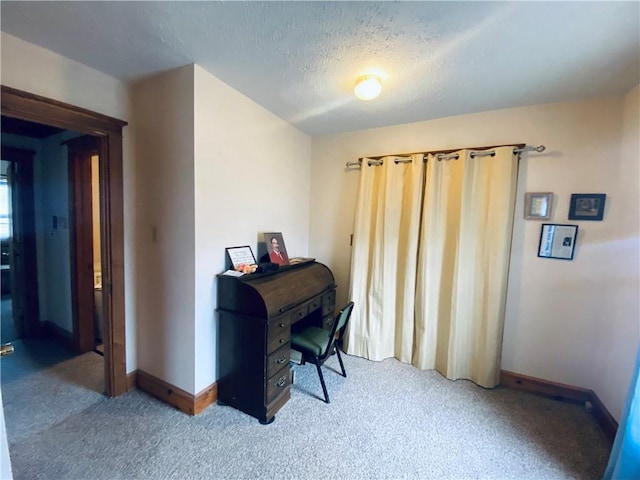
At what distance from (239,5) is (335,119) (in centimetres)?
148

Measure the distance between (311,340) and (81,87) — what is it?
248cm

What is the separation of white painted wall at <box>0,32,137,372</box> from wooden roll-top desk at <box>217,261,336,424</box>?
78 centimetres

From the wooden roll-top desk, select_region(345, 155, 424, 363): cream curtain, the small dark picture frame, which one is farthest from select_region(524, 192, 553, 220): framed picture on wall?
the wooden roll-top desk

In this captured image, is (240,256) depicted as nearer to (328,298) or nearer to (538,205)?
(328,298)

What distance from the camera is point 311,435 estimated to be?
1802 mm

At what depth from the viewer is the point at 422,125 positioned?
2664mm

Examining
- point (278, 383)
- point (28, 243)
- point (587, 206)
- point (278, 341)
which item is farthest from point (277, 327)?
point (28, 243)

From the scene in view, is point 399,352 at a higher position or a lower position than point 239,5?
lower

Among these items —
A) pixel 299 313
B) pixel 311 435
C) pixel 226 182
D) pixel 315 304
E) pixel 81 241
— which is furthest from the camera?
pixel 81 241

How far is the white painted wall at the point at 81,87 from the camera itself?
1.57 m

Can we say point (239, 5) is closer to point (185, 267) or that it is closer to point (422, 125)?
point (185, 267)

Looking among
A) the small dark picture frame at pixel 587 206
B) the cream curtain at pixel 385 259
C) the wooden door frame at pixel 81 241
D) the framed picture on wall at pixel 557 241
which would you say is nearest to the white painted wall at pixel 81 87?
the wooden door frame at pixel 81 241

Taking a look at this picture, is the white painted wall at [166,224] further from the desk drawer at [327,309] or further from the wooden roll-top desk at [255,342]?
the desk drawer at [327,309]

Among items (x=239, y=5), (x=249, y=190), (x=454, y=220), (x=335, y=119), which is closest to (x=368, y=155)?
(x=335, y=119)
